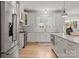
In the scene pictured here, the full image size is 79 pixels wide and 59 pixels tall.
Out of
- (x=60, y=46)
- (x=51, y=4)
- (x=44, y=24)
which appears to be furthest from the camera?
(x=44, y=24)

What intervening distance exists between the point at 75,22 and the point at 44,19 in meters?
2.27

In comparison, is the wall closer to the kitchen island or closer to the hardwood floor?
the hardwood floor

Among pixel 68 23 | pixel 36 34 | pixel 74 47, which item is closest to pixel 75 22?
pixel 68 23

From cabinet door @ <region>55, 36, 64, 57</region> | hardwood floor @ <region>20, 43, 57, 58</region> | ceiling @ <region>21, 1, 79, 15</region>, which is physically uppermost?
ceiling @ <region>21, 1, 79, 15</region>

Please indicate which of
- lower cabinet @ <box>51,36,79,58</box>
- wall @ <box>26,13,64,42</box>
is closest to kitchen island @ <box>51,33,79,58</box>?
lower cabinet @ <box>51,36,79,58</box>

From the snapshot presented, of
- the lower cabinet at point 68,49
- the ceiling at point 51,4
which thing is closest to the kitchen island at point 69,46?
the lower cabinet at point 68,49

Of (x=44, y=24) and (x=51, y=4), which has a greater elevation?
(x=51, y=4)

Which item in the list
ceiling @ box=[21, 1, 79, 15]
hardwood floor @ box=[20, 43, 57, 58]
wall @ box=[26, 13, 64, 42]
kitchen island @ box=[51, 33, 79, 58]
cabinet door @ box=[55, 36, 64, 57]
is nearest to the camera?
kitchen island @ box=[51, 33, 79, 58]

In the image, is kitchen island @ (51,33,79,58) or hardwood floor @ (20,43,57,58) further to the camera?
hardwood floor @ (20,43,57,58)

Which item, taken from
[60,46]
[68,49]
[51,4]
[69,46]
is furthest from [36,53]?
[69,46]

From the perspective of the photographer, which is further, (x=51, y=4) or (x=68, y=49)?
(x=51, y=4)

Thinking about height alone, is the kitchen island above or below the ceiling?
below

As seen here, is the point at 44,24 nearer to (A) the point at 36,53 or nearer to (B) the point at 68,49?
(A) the point at 36,53

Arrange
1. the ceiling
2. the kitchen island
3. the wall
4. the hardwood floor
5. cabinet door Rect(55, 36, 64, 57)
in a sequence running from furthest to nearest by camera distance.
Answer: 1. the wall
2. the ceiling
3. the hardwood floor
4. cabinet door Rect(55, 36, 64, 57)
5. the kitchen island
